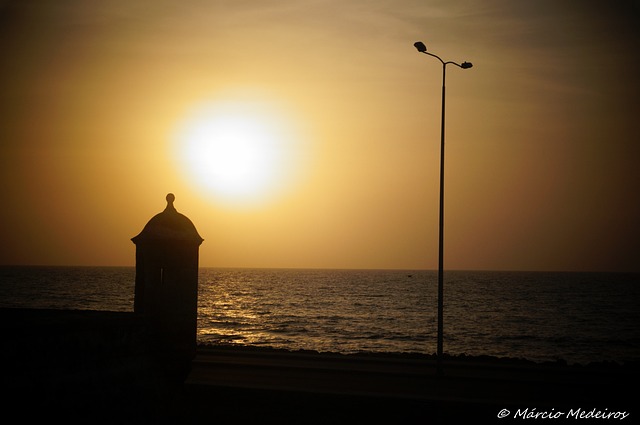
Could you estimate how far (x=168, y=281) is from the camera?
17.9 meters

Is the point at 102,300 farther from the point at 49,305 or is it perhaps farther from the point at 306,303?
the point at 306,303

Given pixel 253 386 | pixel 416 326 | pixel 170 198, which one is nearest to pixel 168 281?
pixel 170 198

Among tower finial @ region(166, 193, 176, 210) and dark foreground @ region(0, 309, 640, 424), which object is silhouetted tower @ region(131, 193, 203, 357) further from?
dark foreground @ region(0, 309, 640, 424)

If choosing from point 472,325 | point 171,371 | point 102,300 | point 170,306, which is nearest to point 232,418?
point 171,371

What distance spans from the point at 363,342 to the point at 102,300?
6267 centimetres

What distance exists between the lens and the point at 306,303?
343 ft

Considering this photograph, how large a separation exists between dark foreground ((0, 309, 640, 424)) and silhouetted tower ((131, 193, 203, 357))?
2.23 feet

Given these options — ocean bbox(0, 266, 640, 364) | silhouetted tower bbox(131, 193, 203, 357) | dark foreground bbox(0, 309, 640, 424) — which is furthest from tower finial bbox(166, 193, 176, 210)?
ocean bbox(0, 266, 640, 364)

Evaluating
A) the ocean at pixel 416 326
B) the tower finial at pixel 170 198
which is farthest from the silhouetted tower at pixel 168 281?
the ocean at pixel 416 326

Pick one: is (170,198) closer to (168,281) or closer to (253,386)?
(168,281)

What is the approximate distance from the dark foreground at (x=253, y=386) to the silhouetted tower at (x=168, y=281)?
0.68 metres

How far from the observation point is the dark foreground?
12953 mm

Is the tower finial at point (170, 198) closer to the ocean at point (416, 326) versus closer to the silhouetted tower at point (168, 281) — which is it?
the silhouetted tower at point (168, 281)

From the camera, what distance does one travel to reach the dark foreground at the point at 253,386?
12953 mm
